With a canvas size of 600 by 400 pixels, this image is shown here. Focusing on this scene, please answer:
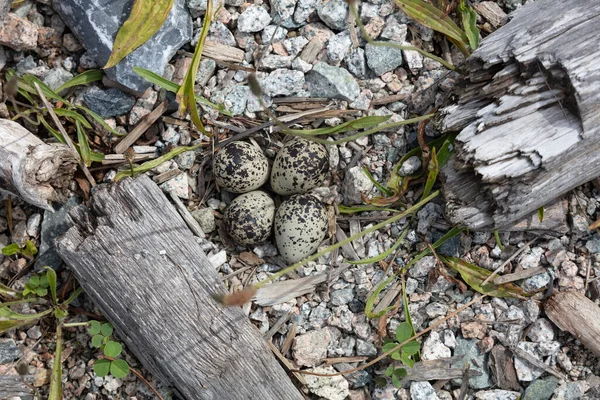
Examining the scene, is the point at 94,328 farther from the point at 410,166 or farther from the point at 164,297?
the point at 410,166

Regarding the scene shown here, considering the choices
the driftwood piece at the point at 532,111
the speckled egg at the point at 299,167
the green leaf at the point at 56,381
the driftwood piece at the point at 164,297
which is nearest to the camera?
the driftwood piece at the point at 532,111

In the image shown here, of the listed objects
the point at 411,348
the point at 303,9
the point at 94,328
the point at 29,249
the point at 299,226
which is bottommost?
the point at 411,348

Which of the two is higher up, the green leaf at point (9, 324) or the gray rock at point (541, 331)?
the green leaf at point (9, 324)

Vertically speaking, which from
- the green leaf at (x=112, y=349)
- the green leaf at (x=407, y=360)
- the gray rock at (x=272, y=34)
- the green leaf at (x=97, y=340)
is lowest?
the green leaf at (x=407, y=360)

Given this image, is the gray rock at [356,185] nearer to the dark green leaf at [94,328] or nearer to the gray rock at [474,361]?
the gray rock at [474,361]

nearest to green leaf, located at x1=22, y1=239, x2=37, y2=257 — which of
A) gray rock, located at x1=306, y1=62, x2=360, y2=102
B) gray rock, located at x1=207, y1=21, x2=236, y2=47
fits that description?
gray rock, located at x1=207, y1=21, x2=236, y2=47

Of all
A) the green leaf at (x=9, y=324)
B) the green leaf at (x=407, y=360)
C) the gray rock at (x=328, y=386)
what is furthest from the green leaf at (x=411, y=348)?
the green leaf at (x=9, y=324)

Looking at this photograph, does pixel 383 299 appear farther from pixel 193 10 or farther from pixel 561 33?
pixel 193 10

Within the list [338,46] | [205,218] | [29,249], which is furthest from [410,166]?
[29,249]
